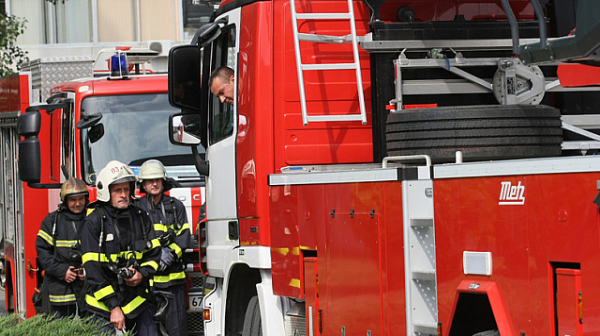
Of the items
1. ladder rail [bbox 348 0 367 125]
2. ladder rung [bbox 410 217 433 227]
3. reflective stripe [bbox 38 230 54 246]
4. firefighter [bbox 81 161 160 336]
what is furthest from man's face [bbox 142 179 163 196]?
ladder rung [bbox 410 217 433 227]

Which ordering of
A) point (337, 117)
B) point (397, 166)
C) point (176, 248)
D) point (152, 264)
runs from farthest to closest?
point (176, 248), point (152, 264), point (337, 117), point (397, 166)

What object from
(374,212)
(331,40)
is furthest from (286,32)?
(374,212)

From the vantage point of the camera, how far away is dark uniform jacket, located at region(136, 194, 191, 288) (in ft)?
29.7

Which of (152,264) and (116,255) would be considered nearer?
(116,255)

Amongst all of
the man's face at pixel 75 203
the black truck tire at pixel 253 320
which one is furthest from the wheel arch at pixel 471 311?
the man's face at pixel 75 203

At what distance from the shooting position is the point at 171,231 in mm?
9109

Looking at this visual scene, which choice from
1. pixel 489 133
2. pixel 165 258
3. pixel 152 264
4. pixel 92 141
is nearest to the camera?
pixel 489 133

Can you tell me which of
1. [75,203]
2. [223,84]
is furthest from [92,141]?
[223,84]

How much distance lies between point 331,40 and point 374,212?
174cm

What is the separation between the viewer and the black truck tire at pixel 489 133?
5.27 meters

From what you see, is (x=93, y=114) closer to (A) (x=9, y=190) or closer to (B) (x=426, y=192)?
(A) (x=9, y=190)

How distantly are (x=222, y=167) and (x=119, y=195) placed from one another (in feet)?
3.10

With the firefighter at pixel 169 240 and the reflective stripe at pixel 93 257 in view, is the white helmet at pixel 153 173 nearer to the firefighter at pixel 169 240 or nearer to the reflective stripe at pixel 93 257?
the firefighter at pixel 169 240

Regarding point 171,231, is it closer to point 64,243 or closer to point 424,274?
point 64,243
